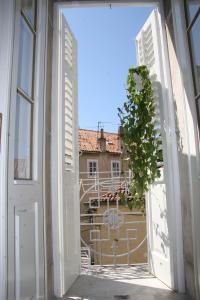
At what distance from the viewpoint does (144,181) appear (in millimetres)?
2486

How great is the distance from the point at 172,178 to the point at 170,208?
0.23m

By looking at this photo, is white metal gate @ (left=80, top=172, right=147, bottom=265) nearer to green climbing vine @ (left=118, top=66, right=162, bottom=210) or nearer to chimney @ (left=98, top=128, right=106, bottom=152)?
green climbing vine @ (left=118, top=66, right=162, bottom=210)

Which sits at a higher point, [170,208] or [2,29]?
[2,29]

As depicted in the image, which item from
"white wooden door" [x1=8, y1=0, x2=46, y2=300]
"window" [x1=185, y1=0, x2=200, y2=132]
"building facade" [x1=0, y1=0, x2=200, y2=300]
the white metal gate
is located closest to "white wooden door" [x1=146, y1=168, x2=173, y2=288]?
"building facade" [x1=0, y1=0, x2=200, y2=300]

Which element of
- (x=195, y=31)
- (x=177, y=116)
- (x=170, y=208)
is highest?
(x=195, y=31)

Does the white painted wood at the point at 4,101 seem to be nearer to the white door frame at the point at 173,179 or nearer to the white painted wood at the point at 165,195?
the white door frame at the point at 173,179

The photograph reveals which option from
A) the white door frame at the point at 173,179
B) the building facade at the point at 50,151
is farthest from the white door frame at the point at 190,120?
the white door frame at the point at 173,179

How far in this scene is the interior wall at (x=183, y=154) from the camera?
6.39ft

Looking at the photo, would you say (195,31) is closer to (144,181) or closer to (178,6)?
(178,6)

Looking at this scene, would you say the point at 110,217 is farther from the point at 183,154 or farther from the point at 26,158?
the point at 26,158

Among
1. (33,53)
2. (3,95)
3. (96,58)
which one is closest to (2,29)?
(3,95)

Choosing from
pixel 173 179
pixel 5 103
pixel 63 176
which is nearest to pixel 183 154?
pixel 173 179

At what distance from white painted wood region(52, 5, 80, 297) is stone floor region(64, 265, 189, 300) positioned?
0.36 ft

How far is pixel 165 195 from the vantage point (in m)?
2.29
